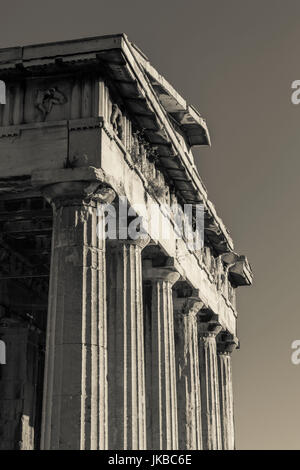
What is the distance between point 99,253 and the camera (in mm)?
26141

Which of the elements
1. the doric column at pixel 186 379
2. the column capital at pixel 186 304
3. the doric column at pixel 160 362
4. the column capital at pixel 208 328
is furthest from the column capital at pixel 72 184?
the column capital at pixel 208 328

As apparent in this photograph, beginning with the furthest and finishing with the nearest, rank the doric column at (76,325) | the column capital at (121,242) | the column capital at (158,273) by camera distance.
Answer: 1. the column capital at (158,273)
2. the column capital at (121,242)
3. the doric column at (76,325)

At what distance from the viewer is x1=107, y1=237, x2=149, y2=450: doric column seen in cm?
2841

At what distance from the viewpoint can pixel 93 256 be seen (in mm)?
25859

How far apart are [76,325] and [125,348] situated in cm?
437

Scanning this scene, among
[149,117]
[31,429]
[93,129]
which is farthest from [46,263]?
[93,129]

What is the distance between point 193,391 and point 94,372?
1525 cm

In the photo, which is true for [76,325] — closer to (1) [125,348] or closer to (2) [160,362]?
(1) [125,348]

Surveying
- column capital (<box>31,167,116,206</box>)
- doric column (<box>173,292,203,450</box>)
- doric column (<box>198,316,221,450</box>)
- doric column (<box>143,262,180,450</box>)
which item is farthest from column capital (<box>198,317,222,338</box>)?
column capital (<box>31,167,116,206</box>)

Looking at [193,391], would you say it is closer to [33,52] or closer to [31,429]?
[31,429]

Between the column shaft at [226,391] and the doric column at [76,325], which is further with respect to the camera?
the column shaft at [226,391]

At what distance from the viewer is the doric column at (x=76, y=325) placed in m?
24.1

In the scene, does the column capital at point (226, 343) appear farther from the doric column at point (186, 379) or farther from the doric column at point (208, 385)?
the doric column at point (186, 379)

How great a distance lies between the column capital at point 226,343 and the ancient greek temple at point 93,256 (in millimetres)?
9137
